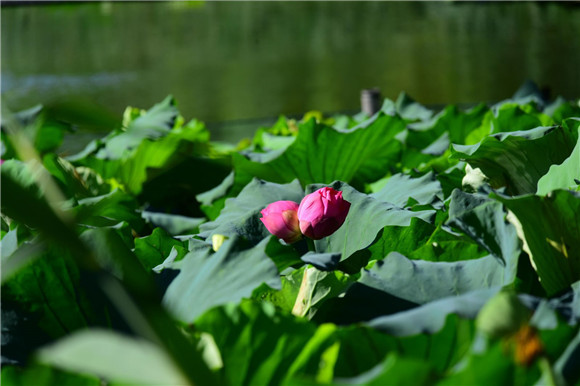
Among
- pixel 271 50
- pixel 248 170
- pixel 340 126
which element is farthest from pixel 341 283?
pixel 271 50

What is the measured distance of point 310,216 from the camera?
2.21 feet

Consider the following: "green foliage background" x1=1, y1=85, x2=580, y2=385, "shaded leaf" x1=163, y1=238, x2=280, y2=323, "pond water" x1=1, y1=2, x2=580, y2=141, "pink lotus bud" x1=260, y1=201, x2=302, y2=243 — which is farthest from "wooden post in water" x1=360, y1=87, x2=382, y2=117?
"shaded leaf" x1=163, y1=238, x2=280, y2=323

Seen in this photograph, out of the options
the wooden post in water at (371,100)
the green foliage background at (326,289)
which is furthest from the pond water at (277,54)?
the green foliage background at (326,289)

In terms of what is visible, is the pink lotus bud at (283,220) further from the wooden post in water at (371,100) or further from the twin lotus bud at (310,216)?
the wooden post in water at (371,100)

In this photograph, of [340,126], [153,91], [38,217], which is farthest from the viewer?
A: [153,91]

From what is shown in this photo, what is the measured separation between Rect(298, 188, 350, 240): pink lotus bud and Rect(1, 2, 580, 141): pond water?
2.17m

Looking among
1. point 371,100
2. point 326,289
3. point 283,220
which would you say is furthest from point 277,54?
point 326,289

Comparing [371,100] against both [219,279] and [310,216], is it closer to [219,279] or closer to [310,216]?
[310,216]

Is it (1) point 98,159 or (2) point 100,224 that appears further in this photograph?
(1) point 98,159

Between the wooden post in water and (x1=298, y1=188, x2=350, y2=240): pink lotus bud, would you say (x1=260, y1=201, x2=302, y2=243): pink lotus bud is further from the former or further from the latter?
the wooden post in water

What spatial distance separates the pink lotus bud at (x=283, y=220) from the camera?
0.70 meters

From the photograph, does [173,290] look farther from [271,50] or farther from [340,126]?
[271,50]

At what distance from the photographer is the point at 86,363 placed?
304 millimetres

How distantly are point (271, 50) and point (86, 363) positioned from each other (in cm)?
1008
